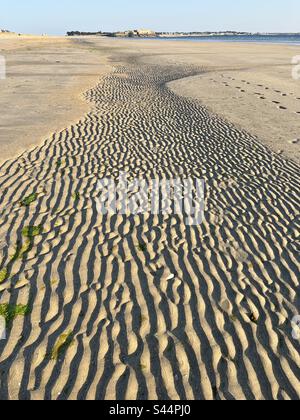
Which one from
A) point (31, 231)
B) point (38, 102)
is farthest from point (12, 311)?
point (38, 102)

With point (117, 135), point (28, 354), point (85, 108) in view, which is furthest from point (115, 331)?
point (85, 108)

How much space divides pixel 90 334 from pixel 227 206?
5700mm

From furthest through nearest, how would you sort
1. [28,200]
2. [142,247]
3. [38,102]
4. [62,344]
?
[38,102] → [28,200] → [142,247] → [62,344]

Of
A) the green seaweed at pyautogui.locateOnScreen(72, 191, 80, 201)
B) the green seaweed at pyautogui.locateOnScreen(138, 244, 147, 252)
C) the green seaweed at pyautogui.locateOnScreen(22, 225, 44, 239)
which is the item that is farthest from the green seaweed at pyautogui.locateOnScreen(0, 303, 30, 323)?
the green seaweed at pyautogui.locateOnScreen(72, 191, 80, 201)

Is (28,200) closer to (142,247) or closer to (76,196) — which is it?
(76,196)

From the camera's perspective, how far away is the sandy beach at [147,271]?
5129 mm

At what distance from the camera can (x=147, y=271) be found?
7.12 m

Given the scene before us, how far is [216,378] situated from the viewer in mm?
5086

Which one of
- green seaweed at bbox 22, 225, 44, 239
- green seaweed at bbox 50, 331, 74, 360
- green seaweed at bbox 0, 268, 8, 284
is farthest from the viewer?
green seaweed at bbox 22, 225, 44, 239

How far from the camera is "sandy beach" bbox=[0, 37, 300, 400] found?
5.13 metres

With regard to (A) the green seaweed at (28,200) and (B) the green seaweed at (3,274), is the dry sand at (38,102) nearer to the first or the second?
(A) the green seaweed at (28,200)

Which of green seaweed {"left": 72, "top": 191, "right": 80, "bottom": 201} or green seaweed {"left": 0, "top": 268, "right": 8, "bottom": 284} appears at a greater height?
green seaweed {"left": 72, "top": 191, "right": 80, "bottom": 201}

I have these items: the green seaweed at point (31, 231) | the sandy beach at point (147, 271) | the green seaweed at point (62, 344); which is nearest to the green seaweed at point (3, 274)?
the sandy beach at point (147, 271)

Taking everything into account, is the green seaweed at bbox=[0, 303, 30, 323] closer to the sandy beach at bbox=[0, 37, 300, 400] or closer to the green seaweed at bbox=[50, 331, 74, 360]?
the sandy beach at bbox=[0, 37, 300, 400]
